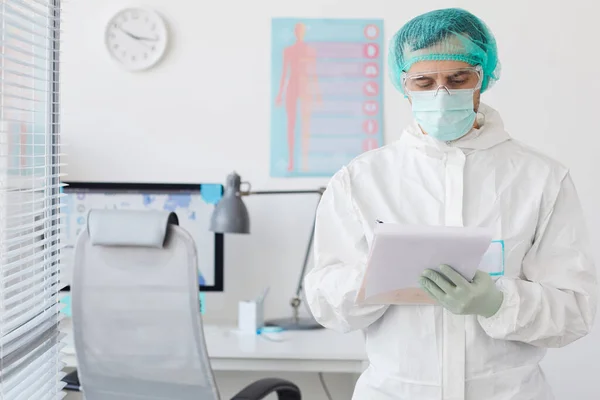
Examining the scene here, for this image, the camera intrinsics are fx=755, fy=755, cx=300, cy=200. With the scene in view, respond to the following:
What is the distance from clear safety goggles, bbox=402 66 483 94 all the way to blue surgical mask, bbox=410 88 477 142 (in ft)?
0.05

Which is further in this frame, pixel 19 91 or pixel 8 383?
pixel 19 91

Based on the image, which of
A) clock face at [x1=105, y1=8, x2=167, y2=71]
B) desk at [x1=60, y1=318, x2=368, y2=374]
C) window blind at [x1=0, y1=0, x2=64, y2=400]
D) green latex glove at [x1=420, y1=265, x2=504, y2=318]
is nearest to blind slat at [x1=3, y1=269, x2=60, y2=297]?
window blind at [x1=0, y1=0, x2=64, y2=400]

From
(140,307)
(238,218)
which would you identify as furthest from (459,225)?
(238,218)

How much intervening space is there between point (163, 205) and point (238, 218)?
288mm

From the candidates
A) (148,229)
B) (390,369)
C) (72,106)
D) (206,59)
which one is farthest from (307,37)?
(390,369)

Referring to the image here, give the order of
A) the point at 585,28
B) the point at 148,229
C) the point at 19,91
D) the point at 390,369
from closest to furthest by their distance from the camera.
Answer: the point at 390,369 → the point at 148,229 → the point at 19,91 → the point at 585,28

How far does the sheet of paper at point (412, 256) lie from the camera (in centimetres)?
124

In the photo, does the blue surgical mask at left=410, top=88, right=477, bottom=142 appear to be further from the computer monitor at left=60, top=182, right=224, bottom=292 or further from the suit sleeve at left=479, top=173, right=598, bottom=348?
the computer monitor at left=60, top=182, right=224, bottom=292

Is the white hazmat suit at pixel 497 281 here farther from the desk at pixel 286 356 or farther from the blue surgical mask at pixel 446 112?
the desk at pixel 286 356

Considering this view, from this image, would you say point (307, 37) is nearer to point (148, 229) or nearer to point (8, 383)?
point (148, 229)

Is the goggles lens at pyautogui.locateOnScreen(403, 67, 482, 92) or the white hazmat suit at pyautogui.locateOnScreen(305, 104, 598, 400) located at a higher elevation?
the goggles lens at pyautogui.locateOnScreen(403, 67, 482, 92)

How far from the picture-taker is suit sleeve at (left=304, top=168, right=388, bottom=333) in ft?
4.63

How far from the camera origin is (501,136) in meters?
1.51

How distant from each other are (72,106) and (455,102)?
1767 mm
